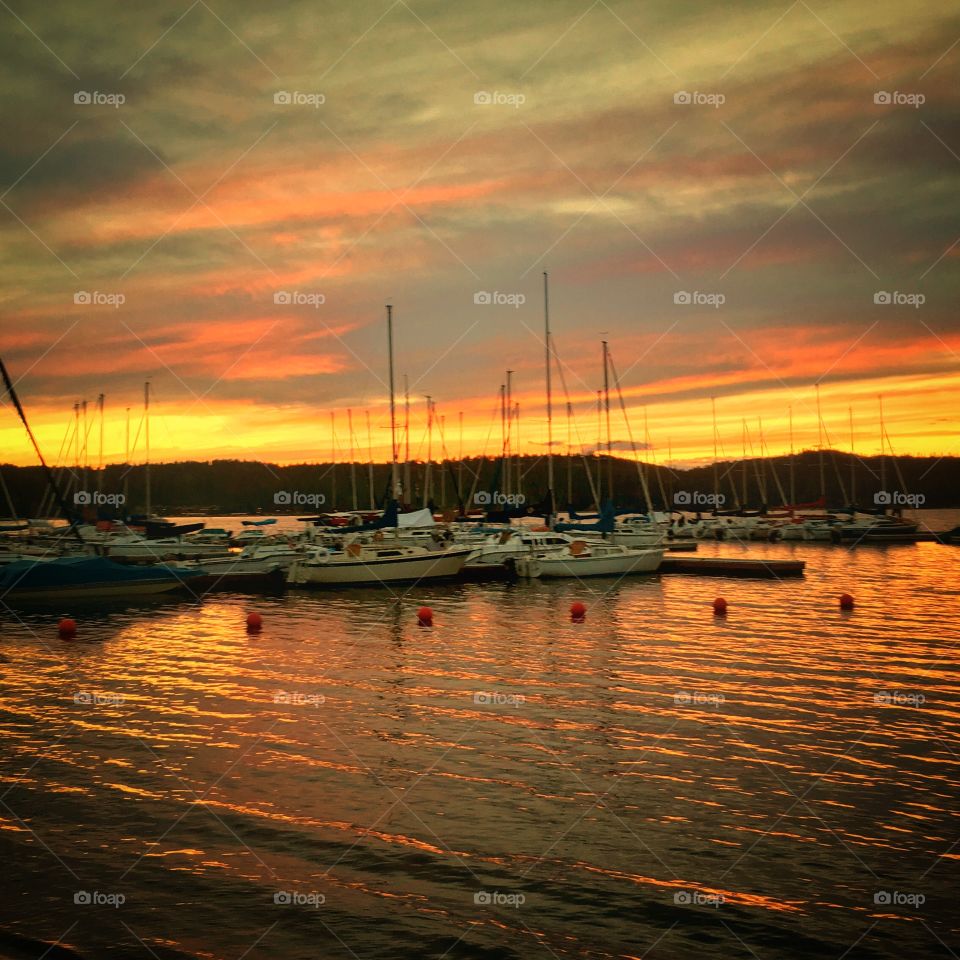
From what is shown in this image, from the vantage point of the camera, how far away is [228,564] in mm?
56031

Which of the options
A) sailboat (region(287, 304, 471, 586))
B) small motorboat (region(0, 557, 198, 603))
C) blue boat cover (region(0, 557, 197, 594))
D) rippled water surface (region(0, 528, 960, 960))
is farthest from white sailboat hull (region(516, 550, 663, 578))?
rippled water surface (region(0, 528, 960, 960))

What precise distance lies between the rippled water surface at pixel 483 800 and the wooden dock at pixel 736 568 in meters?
27.5

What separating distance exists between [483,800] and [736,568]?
4869 centimetres

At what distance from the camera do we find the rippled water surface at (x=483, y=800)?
1023 cm

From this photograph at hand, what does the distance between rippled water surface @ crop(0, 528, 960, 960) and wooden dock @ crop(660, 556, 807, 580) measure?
90.1 feet

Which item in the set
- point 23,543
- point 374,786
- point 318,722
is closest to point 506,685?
point 318,722

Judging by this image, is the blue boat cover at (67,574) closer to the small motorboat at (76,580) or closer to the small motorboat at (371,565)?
the small motorboat at (76,580)

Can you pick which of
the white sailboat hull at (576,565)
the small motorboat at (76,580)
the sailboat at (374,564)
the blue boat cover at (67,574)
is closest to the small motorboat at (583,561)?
the white sailboat hull at (576,565)

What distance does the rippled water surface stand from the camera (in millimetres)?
10227

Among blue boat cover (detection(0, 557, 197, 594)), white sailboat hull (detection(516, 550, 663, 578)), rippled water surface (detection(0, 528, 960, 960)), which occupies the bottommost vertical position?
rippled water surface (detection(0, 528, 960, 960))

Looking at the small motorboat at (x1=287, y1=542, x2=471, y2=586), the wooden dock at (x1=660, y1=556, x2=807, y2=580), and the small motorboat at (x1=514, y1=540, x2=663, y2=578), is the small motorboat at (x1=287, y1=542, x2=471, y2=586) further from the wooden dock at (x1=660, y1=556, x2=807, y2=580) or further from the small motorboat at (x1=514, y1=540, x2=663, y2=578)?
the wooden dock at (x1=660, y1=556, x2=807, y2=580)

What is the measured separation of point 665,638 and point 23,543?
47.7 metres

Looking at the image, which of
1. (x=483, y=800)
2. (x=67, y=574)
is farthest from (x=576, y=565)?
(x=483, y=800)

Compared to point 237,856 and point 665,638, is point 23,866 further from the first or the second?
point 665,638
